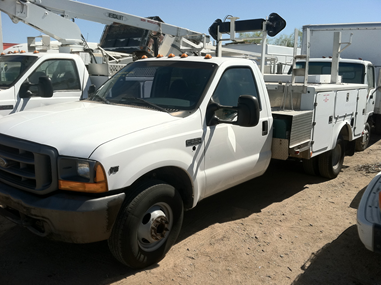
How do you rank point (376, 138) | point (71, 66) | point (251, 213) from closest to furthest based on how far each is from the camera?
point (251, 213), point (71, 66), point (376, 138)

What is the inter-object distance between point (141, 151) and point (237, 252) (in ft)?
5.02

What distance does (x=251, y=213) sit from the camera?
4922 mm

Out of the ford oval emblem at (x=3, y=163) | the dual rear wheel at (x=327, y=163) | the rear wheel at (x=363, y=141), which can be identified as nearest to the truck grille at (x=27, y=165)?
the ford oval emblem at (x=3, y=163)

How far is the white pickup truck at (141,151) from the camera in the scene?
2.98 meters

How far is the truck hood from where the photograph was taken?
3.03 m

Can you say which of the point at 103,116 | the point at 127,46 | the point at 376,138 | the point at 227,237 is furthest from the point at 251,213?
the point at 127,46

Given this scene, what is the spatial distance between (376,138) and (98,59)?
7.78 metres

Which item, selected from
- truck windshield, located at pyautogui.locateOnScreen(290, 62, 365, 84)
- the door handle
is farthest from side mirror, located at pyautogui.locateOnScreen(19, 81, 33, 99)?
truck windshield, located at pyautogui.locateOnScreen(290, 62, 365, 84)

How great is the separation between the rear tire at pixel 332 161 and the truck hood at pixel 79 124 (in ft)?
11.7

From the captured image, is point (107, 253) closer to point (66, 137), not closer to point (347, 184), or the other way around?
point (66, 137)

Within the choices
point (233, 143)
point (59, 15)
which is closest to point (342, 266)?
point (233, 143)

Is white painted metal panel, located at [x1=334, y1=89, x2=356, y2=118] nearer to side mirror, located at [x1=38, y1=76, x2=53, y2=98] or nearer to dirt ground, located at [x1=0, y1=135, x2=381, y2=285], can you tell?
dirt ground, located at [x1=0, y1=135, x2=381, y2=285]

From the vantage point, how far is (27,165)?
128 inches

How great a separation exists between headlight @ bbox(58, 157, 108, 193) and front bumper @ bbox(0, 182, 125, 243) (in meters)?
0.07
